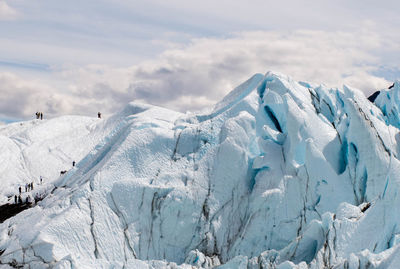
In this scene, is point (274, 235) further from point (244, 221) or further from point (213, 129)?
point (213, 129)

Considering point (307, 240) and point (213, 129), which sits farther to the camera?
point (213, 129)

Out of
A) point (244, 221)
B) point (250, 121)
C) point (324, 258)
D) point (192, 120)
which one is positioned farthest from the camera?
point (192, 120)

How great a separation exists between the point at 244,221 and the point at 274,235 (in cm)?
136

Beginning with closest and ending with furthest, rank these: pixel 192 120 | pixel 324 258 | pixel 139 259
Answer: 1. pixel 324 258
2. pixel 139 259
3. pixel 192 120

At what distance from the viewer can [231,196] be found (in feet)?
69.9

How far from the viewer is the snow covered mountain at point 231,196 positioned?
18.2m

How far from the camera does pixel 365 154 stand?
69.2 ft

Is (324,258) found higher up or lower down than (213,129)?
lower down

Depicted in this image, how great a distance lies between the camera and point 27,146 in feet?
130

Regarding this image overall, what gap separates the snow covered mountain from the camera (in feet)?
59.7

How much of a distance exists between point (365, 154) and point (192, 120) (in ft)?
27.5

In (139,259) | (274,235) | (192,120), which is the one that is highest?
(192,120)

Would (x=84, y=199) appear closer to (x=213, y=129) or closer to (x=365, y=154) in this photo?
(x=213, y=129)

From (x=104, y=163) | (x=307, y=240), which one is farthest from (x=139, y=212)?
(x=307, y=240)
